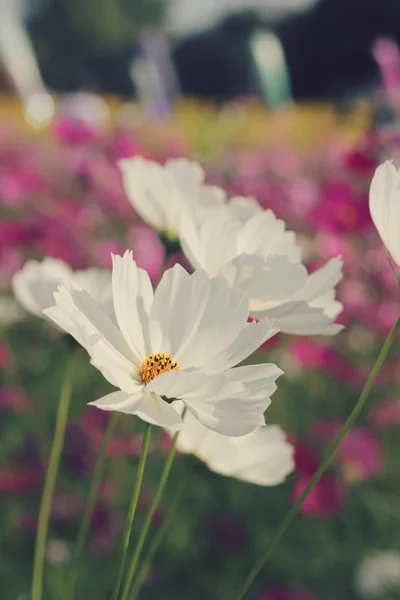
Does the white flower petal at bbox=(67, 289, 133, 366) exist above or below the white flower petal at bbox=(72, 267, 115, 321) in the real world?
above

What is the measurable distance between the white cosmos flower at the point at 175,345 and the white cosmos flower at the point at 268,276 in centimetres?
3

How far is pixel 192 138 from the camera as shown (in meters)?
4.20

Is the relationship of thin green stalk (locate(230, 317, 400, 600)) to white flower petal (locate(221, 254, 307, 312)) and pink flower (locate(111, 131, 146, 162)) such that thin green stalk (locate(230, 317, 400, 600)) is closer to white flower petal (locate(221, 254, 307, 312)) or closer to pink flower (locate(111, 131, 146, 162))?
white flower petal (locate(221, 254, 307, 312))

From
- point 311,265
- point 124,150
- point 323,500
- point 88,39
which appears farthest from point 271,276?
point 88,39

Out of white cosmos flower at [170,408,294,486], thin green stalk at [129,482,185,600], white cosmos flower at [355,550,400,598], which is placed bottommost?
white cosmos flower at [355,550,400,598]

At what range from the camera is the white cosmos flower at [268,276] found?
401 mm

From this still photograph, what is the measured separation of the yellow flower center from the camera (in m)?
0.37

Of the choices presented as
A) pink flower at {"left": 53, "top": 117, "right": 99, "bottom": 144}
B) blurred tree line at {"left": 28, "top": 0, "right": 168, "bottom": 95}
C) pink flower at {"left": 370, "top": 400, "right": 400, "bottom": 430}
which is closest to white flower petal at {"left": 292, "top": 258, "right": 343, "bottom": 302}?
pink flower at {"left": 370, "top": 400, "right": 400, "bottom": 430}

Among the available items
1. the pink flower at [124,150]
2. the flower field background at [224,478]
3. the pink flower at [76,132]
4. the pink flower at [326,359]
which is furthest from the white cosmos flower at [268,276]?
the pink flower at [76,132]

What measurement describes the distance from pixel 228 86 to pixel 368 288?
1729 cm

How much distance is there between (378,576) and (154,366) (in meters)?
1.04

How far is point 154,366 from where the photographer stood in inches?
14.7

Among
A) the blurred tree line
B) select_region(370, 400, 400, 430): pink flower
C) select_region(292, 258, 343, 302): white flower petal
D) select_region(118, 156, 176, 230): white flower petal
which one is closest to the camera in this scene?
select_region(292, 258, 343, 302): white flower petal

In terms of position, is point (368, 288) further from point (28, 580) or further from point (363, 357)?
point (28, 580)
